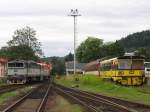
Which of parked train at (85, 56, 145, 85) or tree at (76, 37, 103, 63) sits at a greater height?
tree at (76, 37, 103, 63)

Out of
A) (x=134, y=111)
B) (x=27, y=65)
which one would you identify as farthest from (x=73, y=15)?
(x=134, y=111)

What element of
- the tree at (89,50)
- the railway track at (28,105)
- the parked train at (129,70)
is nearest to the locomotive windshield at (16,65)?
the parked train at (129,70)

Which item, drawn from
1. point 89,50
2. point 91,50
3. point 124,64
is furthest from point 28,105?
point 91,50

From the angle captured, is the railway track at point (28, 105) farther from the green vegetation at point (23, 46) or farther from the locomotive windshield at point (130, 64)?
the green vegetation at point (23, 46)

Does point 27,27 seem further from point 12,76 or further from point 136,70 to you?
point 136,70

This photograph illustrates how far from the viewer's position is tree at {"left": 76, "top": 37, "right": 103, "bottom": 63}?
182750 mm

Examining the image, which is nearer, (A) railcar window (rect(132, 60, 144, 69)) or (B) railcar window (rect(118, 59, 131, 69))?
(B) railcar window (rect(118, 59, 131, 69))

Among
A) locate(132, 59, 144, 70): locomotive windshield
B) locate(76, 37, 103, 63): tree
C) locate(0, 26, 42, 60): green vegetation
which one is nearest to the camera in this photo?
locate(132, 59, 144, 70): locomotive windshield

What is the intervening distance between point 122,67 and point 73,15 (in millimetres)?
40306

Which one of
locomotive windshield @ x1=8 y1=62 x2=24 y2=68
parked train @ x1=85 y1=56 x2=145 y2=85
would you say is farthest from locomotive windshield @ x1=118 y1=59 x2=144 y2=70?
locomotive windshield @ x1=8 y1=62 x2=24 y2=68

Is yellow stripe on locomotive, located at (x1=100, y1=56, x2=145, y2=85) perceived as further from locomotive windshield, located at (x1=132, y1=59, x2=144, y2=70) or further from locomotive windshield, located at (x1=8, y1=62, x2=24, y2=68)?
locomotive windshield, located at (x1=8, y1=62, x2=24, y2=68)

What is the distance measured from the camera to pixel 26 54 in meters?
127

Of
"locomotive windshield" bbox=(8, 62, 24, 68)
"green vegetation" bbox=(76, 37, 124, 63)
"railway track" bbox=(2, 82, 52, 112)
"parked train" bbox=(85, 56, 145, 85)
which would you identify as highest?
"green vegetation" bbox=(76, 37, 124, 63)

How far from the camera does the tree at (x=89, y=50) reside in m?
183
